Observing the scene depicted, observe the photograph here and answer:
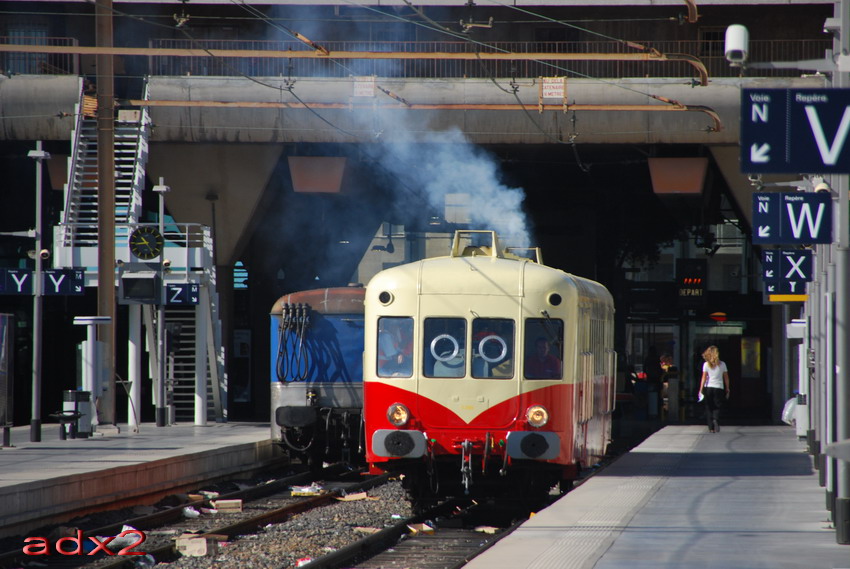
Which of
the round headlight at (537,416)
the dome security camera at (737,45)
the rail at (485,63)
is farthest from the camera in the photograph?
the rail at (485,63)

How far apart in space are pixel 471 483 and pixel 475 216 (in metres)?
10.3

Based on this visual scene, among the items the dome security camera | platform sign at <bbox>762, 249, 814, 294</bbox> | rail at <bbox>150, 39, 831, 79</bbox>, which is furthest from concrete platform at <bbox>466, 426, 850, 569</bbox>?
rail at <bbox>150, 39, 831, 79</bbox>

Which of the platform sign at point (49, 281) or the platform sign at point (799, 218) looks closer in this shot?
the platform sign at point (799, 218)

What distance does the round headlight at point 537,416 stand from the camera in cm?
1297

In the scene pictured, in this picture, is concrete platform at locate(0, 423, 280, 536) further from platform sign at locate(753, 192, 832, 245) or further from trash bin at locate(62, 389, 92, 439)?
platform sign at locate(753, 192, 832, 245)

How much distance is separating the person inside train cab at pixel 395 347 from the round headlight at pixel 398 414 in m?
0.37

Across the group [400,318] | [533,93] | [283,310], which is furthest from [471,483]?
[533,93]

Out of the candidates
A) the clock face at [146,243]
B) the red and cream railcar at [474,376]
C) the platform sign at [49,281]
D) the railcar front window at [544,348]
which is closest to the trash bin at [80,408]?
the platform sign at [49,281]

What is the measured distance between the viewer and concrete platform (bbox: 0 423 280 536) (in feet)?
41.7

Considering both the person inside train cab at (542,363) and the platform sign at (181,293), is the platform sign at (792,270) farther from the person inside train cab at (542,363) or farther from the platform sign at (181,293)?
the platform sign at (181,293)

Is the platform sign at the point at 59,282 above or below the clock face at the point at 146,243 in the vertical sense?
below

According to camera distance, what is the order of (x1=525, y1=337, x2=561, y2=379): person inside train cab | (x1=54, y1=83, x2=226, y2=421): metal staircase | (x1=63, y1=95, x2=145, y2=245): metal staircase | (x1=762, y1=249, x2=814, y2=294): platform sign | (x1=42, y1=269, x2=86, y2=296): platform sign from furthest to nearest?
(x1=63, y1=95, x2=145, y2=245): metal staircase < (x1=54, y1=83, x2=226, y2=421): metal staircase < (x1=42, y1=269, x2=86, y2=296): platform sign < (x1=762, y1=249, x2=814, y2=294): platform sign < (x1=525, y1=337, x2=561, y2=379): person inside train cab

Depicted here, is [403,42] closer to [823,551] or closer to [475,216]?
[475,216]

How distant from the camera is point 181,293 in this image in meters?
24.5
